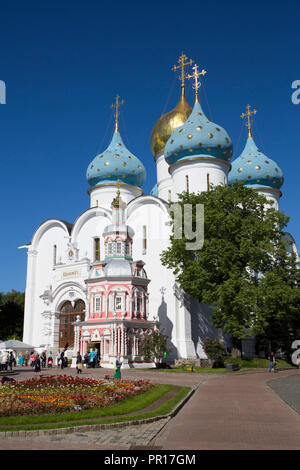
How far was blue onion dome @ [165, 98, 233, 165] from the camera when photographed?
3078 centimetres

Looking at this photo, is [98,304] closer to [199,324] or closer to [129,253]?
[129,253]

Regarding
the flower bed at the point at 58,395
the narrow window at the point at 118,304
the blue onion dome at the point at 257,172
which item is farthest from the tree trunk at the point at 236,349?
the blue onion dome at the point at 257,172

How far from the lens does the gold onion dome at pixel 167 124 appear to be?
121 ft

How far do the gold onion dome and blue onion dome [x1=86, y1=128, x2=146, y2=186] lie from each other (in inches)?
81.1

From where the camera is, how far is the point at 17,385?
1255 cm

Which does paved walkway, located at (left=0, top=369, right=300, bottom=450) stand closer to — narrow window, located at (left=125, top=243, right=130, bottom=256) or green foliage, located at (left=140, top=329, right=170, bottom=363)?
green foliage, located at (left=140, top=329, right=170, bottom=363)

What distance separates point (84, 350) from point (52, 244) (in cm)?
Result: 1099

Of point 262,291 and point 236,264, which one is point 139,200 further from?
point 262,291

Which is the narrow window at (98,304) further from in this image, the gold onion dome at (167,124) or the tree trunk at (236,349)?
the gold onion dome at (167,124)

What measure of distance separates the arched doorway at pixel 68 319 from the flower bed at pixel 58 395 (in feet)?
57.9

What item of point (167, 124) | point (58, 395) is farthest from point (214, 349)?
point (167, 124)

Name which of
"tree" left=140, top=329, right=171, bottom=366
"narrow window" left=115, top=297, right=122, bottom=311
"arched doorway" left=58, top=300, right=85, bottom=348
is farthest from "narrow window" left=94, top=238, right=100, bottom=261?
"tree" left=140, top=329, right=171, bottom=366

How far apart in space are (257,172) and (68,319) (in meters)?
17.8
